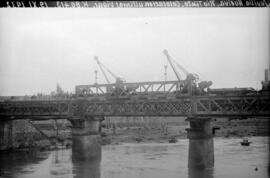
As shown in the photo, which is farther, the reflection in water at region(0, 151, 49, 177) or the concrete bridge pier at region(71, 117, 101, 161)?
the concrete bridge pier at region(71, 117, 101, 161)

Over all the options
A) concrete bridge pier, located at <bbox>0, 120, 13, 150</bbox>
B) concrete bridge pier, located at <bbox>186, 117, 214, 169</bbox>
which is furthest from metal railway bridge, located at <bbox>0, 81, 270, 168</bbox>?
concrete bridge pier, located at <bbox>0, 120, 13, 150</bbox>

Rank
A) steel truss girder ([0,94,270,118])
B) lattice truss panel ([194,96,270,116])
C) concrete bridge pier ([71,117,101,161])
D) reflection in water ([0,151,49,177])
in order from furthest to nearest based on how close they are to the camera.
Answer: concrete bridge pier ([71,117,101,161]) < reflection in water ([0,151,49,177]) < steel truss girder ([0,94,270,118]) < lattice truss panel ([194,96,270,116])

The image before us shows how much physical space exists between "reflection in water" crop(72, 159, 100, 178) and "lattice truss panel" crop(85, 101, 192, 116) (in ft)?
19.2

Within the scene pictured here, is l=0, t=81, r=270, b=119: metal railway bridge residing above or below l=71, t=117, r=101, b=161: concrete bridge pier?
above

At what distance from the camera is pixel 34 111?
45.5 meters

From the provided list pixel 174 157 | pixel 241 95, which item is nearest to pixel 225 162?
pixel 174 157

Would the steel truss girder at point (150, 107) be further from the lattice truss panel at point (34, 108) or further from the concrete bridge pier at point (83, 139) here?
the concrete bridge pier at point (83, 139)

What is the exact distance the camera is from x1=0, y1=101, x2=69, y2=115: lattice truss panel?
43.1 meters

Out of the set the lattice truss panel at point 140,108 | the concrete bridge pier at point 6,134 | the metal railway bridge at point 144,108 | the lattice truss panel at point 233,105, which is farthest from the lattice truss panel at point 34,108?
the lattice truss panel at point 233,105

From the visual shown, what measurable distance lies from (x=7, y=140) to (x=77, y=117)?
17384mm

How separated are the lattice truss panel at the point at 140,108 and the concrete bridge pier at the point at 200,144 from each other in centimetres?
165

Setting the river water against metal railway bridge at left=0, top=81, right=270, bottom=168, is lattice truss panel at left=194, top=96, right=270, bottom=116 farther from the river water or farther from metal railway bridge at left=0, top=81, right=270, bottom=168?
the river water

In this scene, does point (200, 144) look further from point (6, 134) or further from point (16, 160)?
point (6, 134)

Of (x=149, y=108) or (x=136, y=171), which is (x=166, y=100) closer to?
(x=149, y=108)
